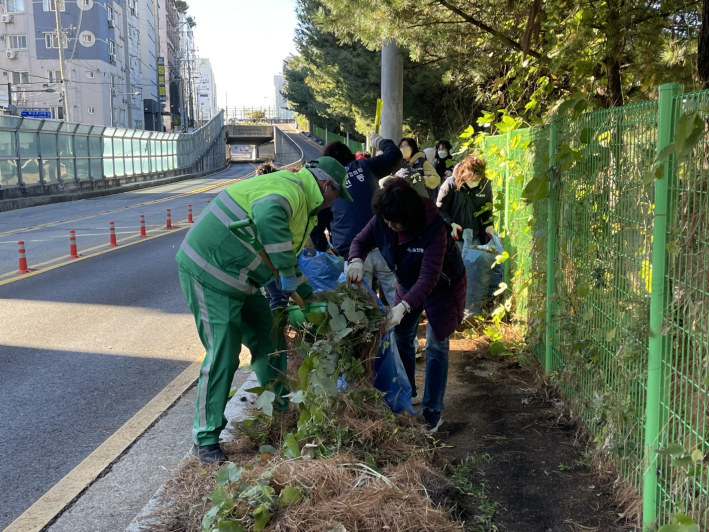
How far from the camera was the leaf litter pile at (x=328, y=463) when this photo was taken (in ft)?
9.69

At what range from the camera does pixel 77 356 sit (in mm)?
6387

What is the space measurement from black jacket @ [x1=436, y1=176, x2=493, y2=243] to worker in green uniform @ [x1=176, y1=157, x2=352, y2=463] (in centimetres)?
338

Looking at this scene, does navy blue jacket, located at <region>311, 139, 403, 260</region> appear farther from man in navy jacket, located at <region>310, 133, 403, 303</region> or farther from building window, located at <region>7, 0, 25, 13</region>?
building window, located at <region>7, 0, 25, 13</region>

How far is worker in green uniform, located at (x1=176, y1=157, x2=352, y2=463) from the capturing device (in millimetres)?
3635

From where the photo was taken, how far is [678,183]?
2.72 m

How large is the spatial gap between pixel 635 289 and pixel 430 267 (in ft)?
3.99

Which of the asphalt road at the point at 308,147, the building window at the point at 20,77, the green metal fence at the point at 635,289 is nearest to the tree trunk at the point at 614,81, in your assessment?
the green metal fence at the point at 635,289

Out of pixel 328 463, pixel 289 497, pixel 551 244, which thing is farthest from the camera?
pixel 551 244

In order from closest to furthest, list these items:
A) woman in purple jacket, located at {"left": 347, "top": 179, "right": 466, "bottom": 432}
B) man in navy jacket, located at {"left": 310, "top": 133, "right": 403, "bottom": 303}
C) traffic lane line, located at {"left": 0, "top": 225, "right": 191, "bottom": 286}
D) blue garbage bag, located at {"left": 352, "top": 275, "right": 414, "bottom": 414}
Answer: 1. woman in purple jacket, located at {"left": 347, "top": 179, "right": 466, "bottom": 432}
2. blue garbage bag, located at {"left": 352, "top": 275, "right": 414, "bottom": 414}
3. man in navy jacket, located at {"left": 310, "top": 133, "right": 403, "bottom": 303}
4. traffic lane line, located at {"left": 0, "top": 225, "right": 191, "bottom": 286}

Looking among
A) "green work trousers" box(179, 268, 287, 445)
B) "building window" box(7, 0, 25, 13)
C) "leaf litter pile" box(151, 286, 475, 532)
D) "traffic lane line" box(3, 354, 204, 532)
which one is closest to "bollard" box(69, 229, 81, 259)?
"traffic lane line" box(3, 354, 204, 532)

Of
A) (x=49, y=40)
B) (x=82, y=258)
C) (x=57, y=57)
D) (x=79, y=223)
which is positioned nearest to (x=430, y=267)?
(x=82, y=258)

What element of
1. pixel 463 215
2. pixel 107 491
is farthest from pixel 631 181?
pixel 463 215

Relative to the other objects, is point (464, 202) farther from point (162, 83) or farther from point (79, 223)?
point (162, 83)

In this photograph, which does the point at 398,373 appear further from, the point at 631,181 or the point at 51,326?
the point at 51,326
